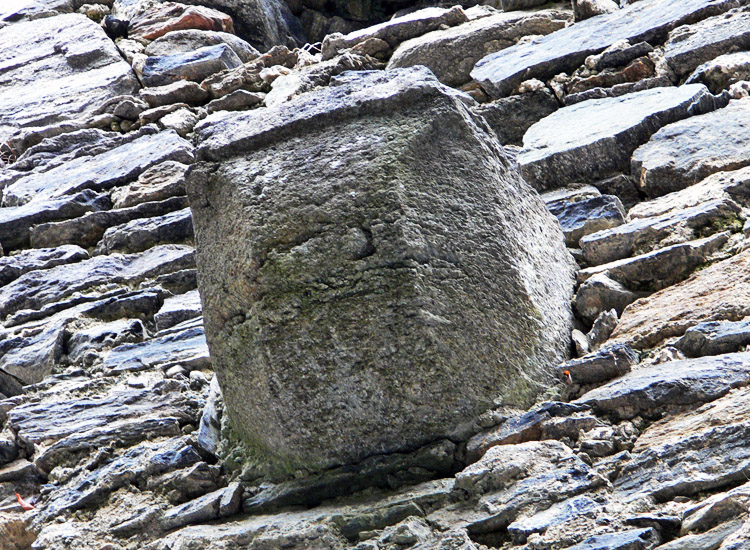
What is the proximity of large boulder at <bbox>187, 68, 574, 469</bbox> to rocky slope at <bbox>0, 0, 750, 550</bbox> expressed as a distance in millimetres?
76

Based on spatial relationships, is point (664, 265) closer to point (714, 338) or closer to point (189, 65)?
point (714, 338)

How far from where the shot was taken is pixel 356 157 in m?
3.08

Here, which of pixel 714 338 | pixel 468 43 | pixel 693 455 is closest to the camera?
pixel 693 455

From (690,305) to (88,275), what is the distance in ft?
12.7

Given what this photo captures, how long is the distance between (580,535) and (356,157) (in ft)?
4.98

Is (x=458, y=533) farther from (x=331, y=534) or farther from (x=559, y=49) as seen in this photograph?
(x=559, y=49)

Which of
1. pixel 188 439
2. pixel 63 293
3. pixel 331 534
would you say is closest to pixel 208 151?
pixel 188 439

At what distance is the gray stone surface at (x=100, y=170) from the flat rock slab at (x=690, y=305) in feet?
13.5

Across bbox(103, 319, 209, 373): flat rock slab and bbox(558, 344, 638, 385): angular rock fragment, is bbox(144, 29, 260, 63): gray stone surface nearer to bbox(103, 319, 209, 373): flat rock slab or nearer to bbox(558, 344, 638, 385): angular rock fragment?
bbox(103, 319, 209, 373): flat rock slab

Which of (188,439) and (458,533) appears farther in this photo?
(188,439)

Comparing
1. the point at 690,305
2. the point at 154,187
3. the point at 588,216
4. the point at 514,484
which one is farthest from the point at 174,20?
the point at 514,484

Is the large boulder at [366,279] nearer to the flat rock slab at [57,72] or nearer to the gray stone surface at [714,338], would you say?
the gray stone surface at [714,338]

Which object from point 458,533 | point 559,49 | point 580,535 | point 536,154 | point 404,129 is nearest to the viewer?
point 580,535

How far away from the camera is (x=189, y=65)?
8227mm
